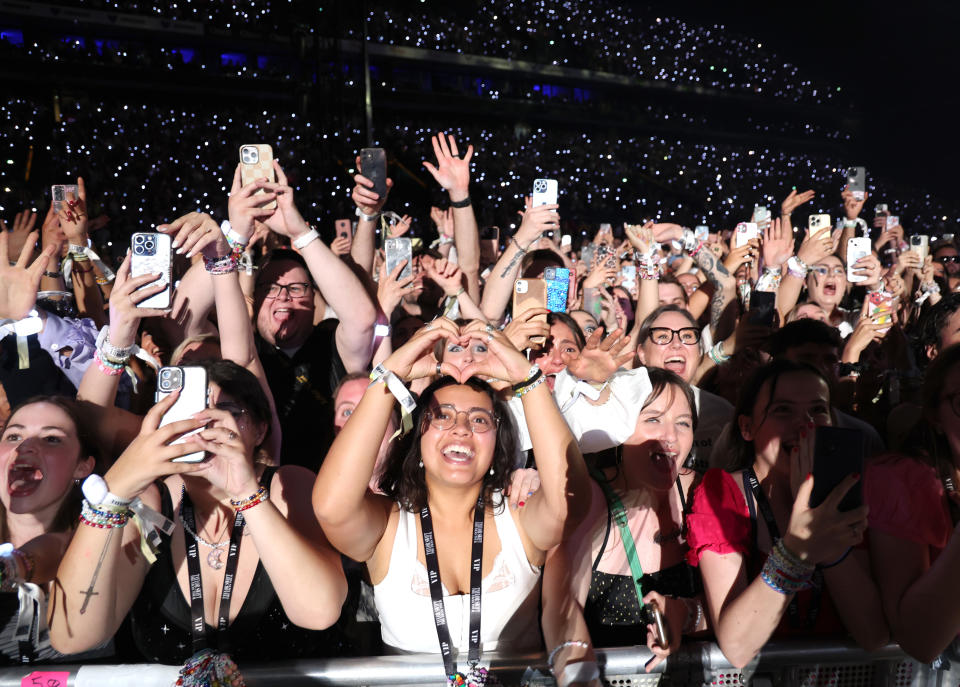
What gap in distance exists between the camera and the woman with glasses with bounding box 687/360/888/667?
5.29ft

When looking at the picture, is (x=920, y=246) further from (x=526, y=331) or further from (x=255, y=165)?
(x=255, y=165)

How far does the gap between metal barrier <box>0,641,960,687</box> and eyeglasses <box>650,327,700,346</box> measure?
1.66 m

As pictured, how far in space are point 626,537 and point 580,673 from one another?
0.53 meters

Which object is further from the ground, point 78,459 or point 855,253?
point 855,253

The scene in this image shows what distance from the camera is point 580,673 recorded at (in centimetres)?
167

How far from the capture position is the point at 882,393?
3.19 meters

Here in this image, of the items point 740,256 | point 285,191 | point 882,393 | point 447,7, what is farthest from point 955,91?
point 285,191

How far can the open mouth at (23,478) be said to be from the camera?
1.97 metres

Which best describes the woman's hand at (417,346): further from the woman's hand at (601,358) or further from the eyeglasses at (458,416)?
the woman's hand at (601,358)

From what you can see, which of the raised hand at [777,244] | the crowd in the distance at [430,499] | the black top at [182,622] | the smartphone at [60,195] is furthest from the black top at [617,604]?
the smartphone at [60,195]

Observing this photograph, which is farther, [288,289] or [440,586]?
[288,289]

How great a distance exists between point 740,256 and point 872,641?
2.93m

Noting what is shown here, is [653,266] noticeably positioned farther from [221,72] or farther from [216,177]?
[221,72]

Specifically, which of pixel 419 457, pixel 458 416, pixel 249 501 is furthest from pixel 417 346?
pixel 249 501
